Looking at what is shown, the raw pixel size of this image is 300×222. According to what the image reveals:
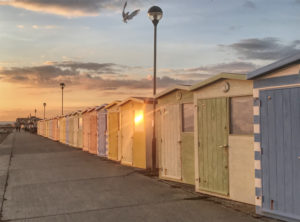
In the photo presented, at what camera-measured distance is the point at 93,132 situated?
73.9 ft

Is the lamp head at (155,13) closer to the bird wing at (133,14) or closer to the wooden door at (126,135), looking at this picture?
the bird wing at (133,14)

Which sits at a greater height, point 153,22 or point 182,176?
point 153,22

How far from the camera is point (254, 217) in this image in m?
7.13

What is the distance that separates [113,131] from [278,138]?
12239 millimetres

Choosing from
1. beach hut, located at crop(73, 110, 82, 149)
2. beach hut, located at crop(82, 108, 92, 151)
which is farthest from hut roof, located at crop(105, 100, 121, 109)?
beach hut, located at crop(73, 110, 82, 149)

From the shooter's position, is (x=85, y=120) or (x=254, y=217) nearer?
(x=254, y=217)

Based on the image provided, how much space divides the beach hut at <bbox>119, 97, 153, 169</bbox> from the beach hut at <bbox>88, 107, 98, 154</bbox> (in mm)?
5630

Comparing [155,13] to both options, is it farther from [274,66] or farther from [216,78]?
[274,66]

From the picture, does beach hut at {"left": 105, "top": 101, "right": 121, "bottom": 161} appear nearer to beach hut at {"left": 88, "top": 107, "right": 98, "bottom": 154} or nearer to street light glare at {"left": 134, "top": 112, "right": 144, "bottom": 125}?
street light glare at {"left": 134, "top": 112, "right": 144, "bottom": 125}

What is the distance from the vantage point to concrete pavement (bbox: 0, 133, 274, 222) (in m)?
7.29

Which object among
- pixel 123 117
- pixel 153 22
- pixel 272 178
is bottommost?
pixel 272 178

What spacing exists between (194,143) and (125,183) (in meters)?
2.79

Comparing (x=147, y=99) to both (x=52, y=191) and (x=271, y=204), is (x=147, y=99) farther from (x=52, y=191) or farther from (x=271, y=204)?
(x=271, y=204)

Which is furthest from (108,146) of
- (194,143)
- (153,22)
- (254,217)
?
(254,217)
